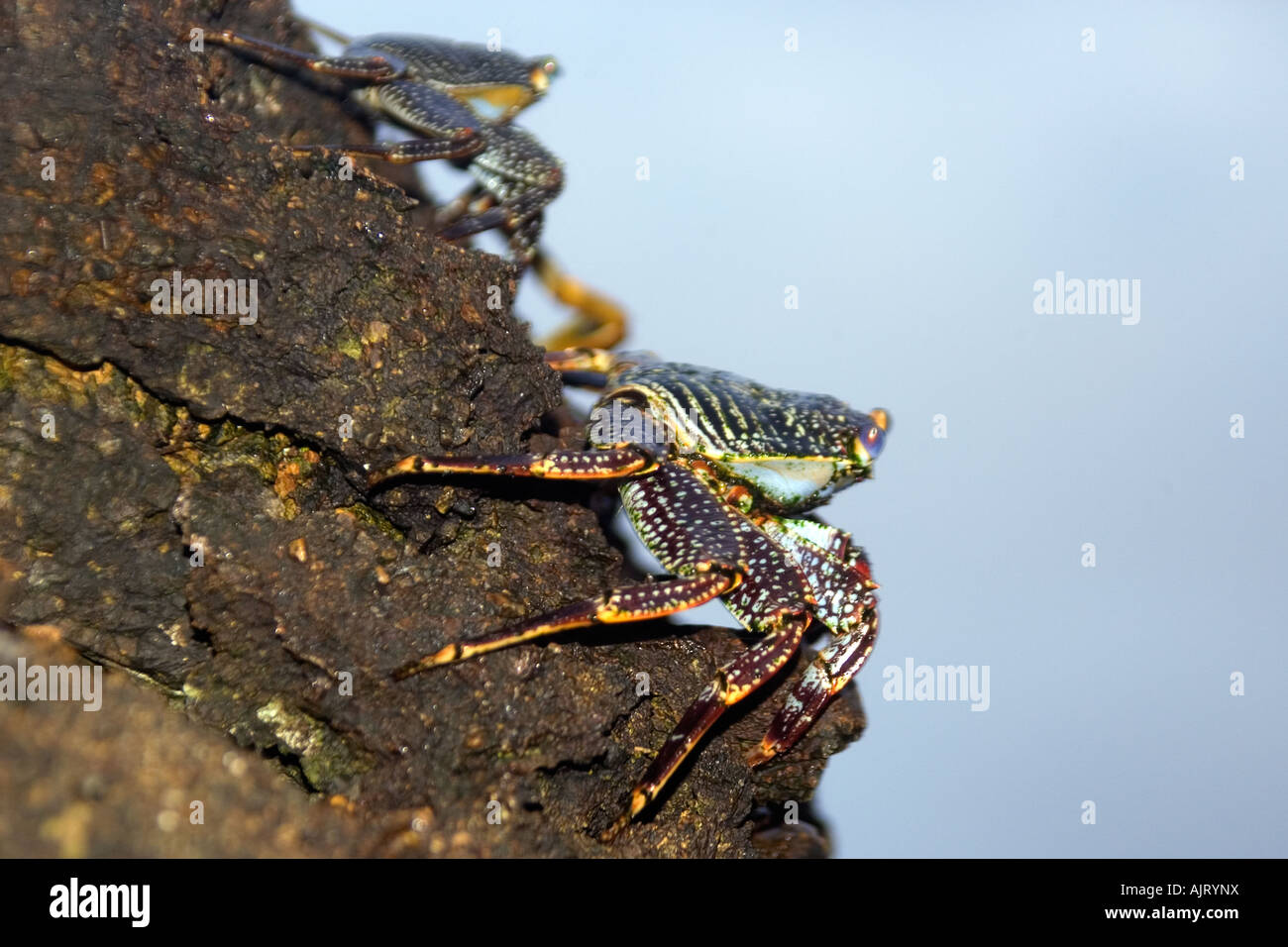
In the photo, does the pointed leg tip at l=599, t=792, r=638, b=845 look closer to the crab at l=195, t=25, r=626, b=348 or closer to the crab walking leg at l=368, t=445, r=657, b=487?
the crab walking leg at l=368, t=445, r=657, b=487

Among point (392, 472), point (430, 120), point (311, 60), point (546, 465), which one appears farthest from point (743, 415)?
point (311, 60)

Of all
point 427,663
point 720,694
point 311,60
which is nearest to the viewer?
point 427,663

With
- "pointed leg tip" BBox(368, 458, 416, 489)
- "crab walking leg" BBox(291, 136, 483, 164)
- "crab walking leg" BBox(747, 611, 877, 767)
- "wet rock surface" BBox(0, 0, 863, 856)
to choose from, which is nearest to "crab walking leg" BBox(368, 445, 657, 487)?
"pointed leg tip" BBox(368, 458, 416, 489)

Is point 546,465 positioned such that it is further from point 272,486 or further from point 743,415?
point 743,415

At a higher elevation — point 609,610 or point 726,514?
point 726,514

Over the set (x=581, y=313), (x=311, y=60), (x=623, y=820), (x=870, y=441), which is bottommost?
(x=623, y=820)

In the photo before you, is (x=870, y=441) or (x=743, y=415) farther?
(x=870, y=441)

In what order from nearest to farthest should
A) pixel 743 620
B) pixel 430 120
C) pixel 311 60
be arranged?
pixel 743 620, pixel 311 60, pixel 430 120
